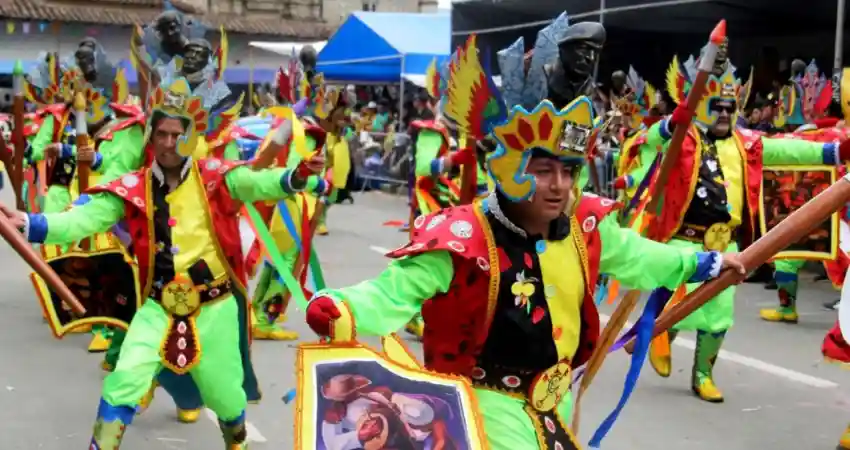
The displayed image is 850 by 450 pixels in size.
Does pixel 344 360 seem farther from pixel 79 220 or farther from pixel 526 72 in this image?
pixel 79 220

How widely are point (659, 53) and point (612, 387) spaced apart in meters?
9.80

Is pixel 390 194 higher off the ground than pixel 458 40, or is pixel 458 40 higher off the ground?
pixel 458 40

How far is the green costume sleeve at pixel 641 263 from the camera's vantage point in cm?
336

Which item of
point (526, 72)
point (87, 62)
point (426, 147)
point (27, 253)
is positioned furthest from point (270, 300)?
point (526, 72)

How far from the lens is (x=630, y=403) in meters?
6.30

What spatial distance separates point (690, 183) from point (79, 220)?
11.5 feet

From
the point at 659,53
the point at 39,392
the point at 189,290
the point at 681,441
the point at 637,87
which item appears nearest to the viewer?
the point at 189,290

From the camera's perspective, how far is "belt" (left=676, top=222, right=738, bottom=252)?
6.46 m

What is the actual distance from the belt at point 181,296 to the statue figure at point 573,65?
2.01 meters

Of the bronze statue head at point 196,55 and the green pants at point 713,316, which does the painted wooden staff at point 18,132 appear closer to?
the bronze statue head at point 196,55

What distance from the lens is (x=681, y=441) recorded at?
5602 millimetres

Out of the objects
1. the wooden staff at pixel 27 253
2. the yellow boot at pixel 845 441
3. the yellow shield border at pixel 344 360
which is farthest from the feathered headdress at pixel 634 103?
the yellow shield border at pixel 344 360

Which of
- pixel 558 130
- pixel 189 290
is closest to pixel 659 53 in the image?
pixel 189 290

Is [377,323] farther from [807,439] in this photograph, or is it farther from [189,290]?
[807,439]
